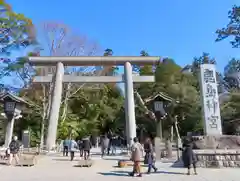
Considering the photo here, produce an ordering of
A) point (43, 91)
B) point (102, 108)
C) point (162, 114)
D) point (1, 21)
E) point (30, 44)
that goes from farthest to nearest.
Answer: point (102, 108) < point (43, 91) < point (30, 44) < point (1, 21) < point (162, 114)

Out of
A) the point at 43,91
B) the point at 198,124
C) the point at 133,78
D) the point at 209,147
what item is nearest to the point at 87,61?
the point at 133,78

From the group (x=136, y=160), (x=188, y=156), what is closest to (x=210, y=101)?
(x=188, y=156)

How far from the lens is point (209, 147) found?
36.3 ft

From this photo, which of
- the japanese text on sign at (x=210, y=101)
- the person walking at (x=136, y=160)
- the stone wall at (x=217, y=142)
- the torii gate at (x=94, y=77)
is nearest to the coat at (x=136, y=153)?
the person walking at (x=136, y=160)

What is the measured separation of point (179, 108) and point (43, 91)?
14932mm

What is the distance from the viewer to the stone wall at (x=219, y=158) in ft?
34.6

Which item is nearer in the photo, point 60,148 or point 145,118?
point 60,148

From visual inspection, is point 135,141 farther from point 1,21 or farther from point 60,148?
point 1,21

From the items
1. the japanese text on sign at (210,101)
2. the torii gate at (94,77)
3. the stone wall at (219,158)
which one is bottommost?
the stone wall at (219,158)

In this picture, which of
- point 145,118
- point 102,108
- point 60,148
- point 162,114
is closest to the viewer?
point 162,114

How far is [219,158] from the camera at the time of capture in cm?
1059

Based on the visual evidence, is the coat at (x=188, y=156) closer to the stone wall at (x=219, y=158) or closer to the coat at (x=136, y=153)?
the coat at (x=136, y=153)

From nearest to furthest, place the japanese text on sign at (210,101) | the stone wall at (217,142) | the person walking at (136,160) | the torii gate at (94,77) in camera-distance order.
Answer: the person walking at (136,160), the stone wall at (217,142), the japanese text on sign at (210,101), the torii gate at (94,77)

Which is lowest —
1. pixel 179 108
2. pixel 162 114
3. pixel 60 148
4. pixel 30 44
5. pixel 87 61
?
pixel 60 148
